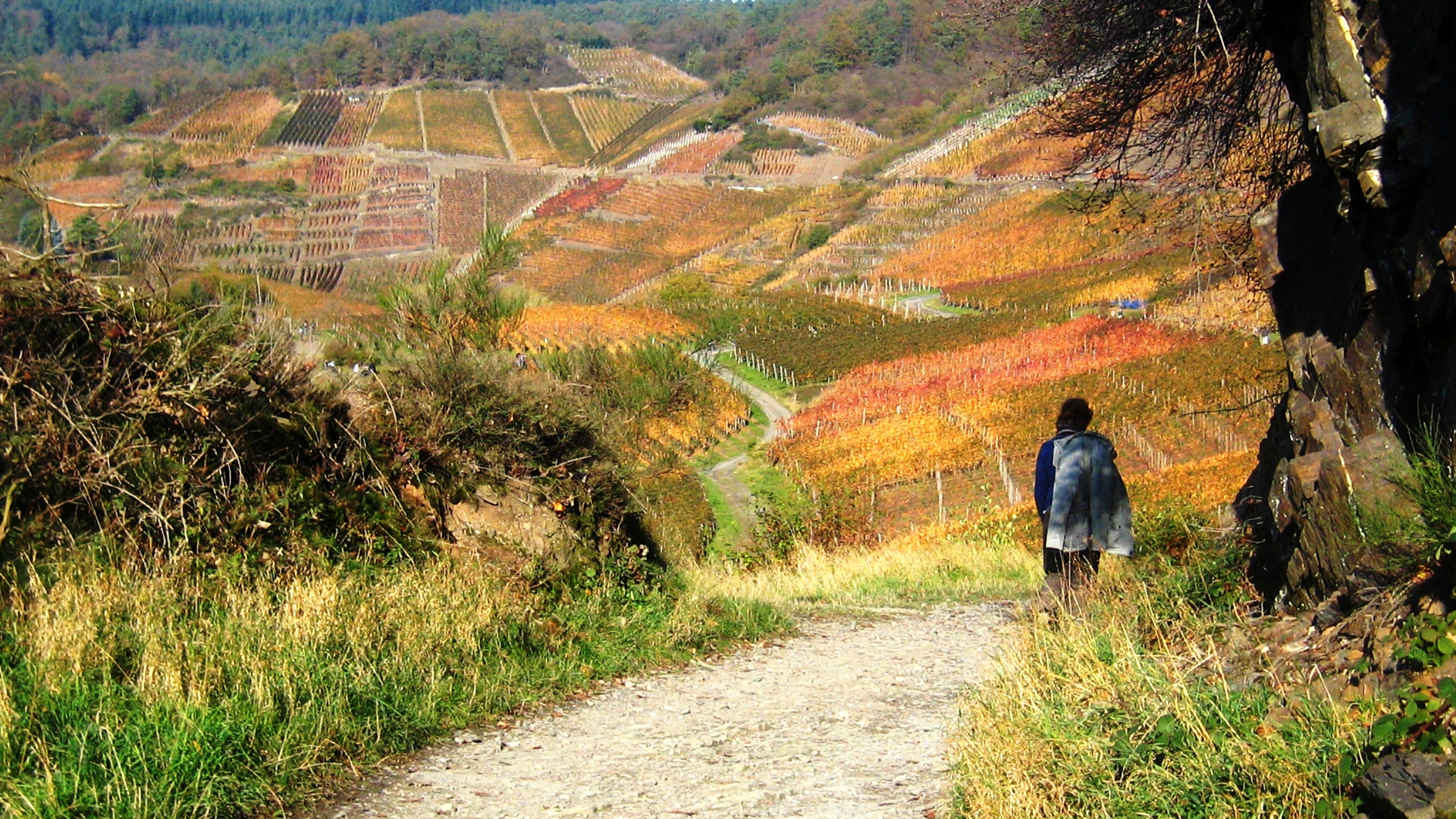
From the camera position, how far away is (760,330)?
60.1 metres

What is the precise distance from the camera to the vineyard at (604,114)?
155 metres

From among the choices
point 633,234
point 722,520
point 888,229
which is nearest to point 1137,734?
point 722,520

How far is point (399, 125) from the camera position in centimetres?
14825

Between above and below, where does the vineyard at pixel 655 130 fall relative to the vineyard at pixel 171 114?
below

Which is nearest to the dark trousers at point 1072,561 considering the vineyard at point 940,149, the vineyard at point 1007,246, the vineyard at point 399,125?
the vineyard at point 1007,246

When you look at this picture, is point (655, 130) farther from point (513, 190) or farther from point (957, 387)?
point (957, 387)

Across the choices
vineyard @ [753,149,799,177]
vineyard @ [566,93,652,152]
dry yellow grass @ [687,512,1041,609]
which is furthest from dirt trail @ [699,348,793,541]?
vineyard @ [566,93,652,152]

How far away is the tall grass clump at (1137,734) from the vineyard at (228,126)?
445ft

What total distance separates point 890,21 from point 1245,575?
16684 cm

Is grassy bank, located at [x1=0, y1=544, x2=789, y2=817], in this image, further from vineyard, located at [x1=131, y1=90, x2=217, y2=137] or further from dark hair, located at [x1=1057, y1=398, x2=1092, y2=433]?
vineyard, located at [x1=131, y1=90, x2=217, y2=137]

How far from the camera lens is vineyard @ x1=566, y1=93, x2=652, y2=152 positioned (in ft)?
509

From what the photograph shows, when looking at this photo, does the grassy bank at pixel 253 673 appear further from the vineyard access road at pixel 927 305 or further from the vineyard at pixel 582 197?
the vineyard at pixel 582 197

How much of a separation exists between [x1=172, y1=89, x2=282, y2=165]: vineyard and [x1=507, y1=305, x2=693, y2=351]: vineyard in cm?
8596

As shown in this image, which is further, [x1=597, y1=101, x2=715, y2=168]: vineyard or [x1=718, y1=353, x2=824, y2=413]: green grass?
[x1=597, y1=101, x2=715, y2=168]: vineyard
